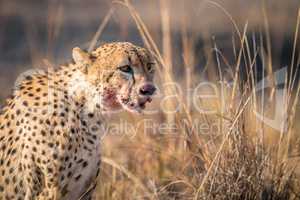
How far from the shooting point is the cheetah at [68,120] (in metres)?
3.95

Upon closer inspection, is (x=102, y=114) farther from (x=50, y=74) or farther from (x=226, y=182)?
(x=226, y=182)

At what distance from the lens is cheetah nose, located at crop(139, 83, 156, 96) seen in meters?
4.01

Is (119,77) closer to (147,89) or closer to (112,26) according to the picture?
(147,89)

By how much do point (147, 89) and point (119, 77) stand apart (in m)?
0.14

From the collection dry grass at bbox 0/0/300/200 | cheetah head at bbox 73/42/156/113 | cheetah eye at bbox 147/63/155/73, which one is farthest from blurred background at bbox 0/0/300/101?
cheetah head at bbox 73/42/156/113

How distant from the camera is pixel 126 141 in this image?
557 centimetres

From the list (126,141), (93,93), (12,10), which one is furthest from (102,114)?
(12,10)

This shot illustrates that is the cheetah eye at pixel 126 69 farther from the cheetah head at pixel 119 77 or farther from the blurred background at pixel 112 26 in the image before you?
the blurred background at pixel 112 26

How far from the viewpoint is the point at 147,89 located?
4.01 meters

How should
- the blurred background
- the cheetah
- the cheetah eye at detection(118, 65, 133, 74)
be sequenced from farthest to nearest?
the blurred background < the cheetah eye at detection(118, 65, 133, 74) < the cheetah

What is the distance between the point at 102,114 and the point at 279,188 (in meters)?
0.88

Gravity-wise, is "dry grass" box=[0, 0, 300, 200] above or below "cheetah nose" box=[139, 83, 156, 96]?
below

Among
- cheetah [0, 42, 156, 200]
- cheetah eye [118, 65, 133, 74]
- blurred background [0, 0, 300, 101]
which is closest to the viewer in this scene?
cheetah [0, 42, 156, 200]

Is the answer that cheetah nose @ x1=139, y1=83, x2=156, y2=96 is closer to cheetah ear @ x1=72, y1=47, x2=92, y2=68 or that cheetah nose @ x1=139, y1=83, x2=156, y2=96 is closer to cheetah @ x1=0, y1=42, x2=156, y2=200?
cheetah @ x1=0, y1=42, x2=156, y2=200
